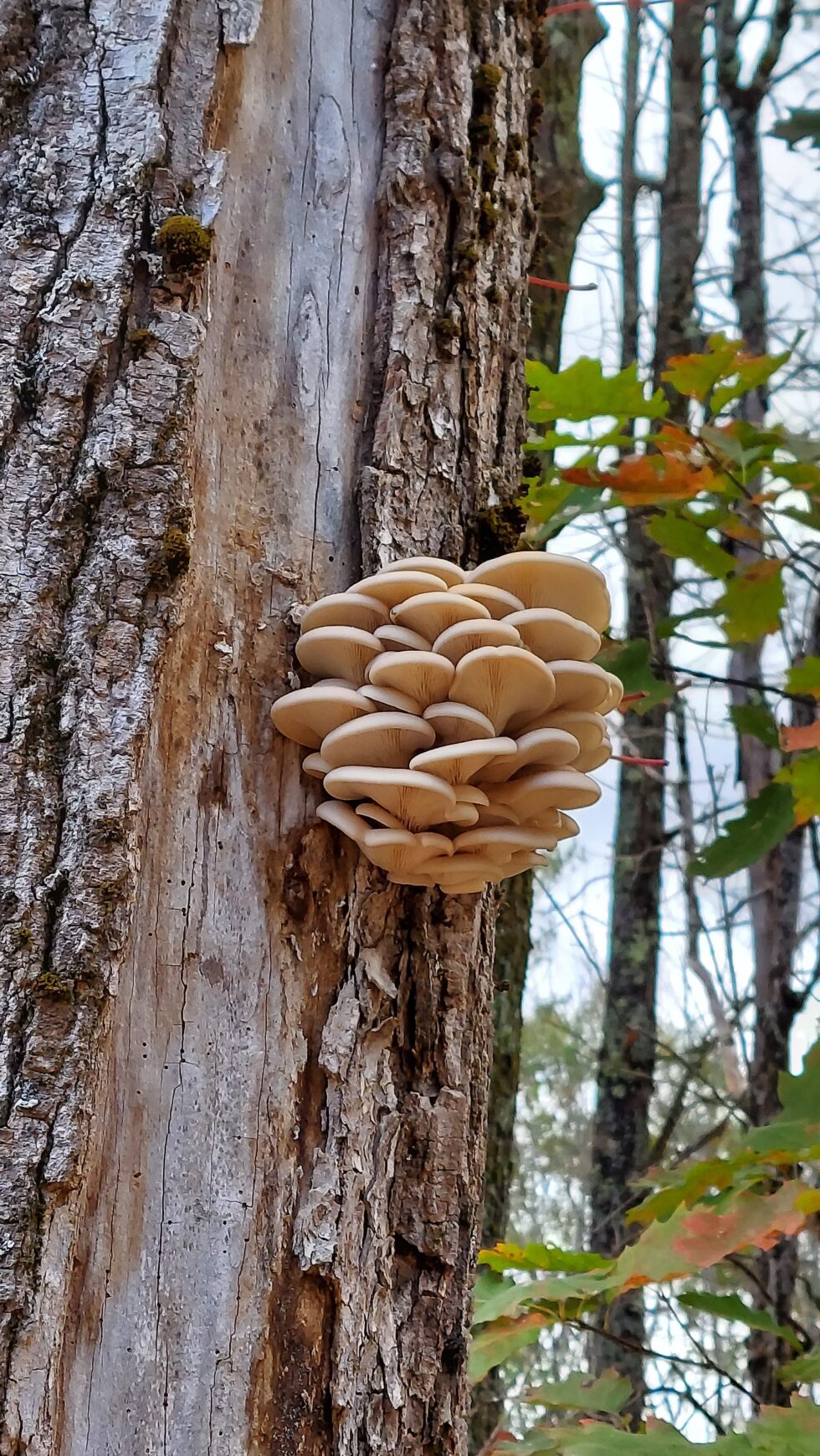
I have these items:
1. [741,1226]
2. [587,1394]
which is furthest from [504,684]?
[587,1394]

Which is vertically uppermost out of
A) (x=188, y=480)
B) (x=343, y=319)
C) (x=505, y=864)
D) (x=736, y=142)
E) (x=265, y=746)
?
(x=736, y=142)

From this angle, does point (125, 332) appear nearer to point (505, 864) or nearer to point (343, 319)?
point (343, 319)

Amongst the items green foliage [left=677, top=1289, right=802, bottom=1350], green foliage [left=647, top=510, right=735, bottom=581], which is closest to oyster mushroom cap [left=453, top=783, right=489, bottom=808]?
green foliage [left=647, top=510, right=735, bottom=581]

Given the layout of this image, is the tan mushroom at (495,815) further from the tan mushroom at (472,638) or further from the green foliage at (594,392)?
the green foliage at (594,392)

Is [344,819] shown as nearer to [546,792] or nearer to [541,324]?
[546,792]

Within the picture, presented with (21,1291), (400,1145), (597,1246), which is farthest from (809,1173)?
(21,1291)

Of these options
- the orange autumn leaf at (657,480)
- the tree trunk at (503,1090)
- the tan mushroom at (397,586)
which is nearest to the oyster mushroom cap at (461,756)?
the tan mushroom at (397,586)

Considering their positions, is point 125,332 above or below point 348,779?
above
